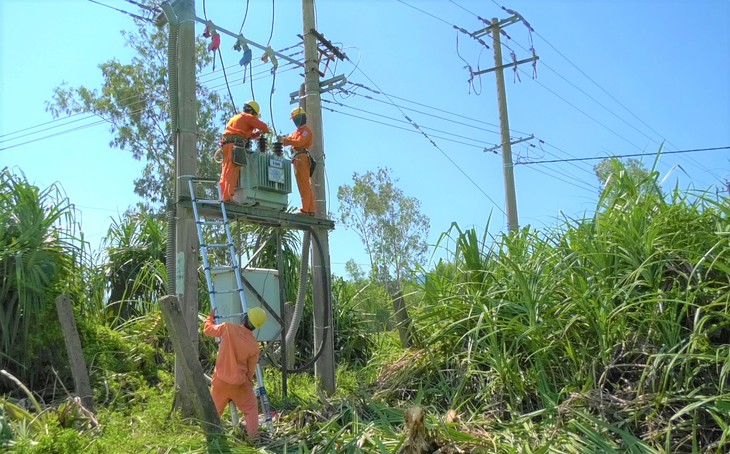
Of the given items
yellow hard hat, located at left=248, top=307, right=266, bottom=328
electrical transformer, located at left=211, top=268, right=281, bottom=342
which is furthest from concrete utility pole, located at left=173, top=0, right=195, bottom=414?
yellow hard hat, located at left=248, top=307, right=266, bottom=328

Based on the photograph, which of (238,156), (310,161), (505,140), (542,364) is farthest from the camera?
(505,140)

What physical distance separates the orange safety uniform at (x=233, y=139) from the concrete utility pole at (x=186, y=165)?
1.56 feet

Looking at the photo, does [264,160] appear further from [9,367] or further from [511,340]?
[9,367]

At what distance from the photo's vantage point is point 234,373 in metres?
5.71

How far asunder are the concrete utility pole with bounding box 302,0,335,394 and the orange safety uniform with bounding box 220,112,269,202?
1012mm

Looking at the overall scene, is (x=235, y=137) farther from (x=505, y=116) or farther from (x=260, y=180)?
(x=505, y=116)

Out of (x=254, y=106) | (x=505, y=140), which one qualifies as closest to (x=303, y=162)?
(x=254, y=106)

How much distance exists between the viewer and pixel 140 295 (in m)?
10.1

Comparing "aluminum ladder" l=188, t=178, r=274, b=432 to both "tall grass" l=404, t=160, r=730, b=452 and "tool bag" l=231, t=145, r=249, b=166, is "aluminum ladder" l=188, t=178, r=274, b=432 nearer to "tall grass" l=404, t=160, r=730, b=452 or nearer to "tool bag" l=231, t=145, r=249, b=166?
"tool bag" l=231, t=145, r=249, b=166

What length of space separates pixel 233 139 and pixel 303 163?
1.01 m

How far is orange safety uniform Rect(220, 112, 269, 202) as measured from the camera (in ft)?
23.2

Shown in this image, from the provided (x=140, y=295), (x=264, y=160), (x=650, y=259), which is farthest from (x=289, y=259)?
(x=650, y=259)

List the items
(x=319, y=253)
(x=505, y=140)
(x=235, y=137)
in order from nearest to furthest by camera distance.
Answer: (x=235, y=137)
(x=319, y=253)
(x=505, y=140)

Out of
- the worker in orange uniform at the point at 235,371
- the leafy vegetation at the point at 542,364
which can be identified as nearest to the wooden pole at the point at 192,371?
the leafy vegetation at the point at 542,364
